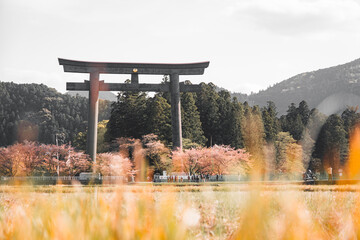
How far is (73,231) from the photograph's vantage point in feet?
5.64

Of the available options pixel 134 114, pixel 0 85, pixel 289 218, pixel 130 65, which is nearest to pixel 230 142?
pixel 134 114

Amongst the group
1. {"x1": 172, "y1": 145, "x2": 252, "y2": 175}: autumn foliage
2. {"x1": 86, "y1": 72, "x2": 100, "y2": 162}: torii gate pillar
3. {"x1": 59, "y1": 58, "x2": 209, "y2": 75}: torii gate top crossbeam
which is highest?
{"x1": 59, "y1": 58, "x2": 209, "y2": 75}: torii gate top crossbeam

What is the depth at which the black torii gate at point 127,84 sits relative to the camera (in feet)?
107

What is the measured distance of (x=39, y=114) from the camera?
98312mm

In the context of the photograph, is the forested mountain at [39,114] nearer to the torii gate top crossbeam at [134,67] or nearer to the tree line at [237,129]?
the tree line at [237,129]

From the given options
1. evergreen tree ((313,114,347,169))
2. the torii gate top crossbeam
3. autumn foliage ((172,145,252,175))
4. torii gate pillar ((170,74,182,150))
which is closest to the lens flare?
evergreen tree ((313,114,347,169))

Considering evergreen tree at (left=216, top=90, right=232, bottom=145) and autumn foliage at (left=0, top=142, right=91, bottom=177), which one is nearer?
autumn foliage at (left=0, top=142, right=91, bottom=177)

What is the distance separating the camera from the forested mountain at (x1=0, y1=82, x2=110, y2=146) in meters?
94.0

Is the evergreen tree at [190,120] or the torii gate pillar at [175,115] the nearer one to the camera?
the torii gate pillar at [175,115]

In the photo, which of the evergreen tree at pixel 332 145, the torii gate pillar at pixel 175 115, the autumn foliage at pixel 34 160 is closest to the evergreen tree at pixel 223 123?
the torii gate pillar at pixel 175 115

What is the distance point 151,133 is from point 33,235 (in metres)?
39.5

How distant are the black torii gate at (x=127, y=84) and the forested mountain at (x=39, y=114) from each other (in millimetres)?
57260

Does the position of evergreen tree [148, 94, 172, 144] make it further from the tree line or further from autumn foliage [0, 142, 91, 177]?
autumn foliage [0, 142, 91, 177]

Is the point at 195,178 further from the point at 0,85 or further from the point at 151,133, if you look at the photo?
the point at 0,85
